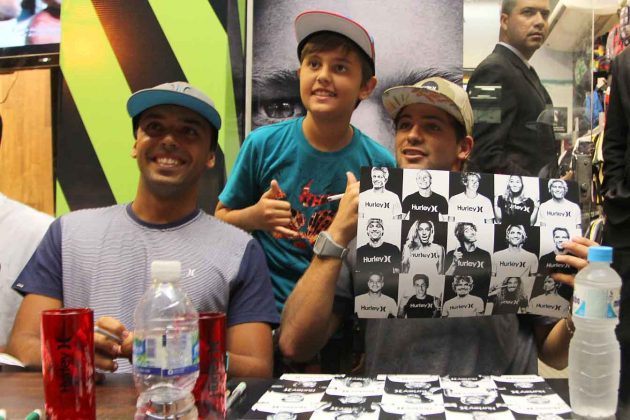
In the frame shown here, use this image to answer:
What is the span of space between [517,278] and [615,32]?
2488 millimetres

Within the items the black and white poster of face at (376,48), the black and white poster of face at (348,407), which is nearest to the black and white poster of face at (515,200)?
the black and white poster of face at (348,407)

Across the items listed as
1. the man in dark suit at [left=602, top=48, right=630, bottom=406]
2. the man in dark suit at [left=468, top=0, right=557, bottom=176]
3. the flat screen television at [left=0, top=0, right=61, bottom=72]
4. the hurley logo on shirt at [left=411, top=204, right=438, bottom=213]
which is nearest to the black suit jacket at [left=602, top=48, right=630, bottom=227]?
the man in dark suit at [left=602, top=48, right=630, bottom=406]

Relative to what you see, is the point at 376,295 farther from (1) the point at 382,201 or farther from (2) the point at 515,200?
(2) the point at 515,200

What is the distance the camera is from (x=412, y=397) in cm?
114

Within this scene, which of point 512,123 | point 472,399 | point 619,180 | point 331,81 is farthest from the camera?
point 512,123

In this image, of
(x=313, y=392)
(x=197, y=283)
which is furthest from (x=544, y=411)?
(x=197, y=283)

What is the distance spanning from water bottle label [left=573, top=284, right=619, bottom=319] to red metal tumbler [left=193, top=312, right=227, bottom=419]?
64cm

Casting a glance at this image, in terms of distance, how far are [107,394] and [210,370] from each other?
0.31 m

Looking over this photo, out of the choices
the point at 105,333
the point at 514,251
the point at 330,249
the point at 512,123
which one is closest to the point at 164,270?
the point at 105,333

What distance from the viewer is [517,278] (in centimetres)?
144

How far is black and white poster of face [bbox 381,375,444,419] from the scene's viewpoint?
1.06m

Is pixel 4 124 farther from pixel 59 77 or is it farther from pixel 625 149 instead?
pixel 625 149

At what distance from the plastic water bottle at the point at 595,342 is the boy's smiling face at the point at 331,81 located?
3.31 feet

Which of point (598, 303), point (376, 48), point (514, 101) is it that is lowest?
point (598, 303)
